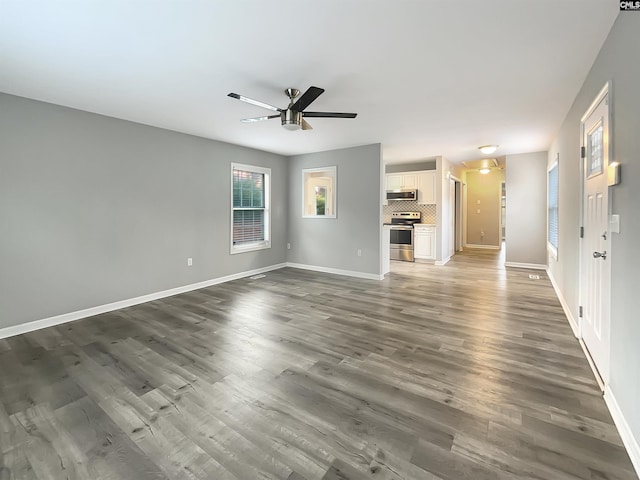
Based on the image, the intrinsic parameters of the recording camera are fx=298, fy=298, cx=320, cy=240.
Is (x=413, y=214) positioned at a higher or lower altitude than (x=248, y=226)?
higher

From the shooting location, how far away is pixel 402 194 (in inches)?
300

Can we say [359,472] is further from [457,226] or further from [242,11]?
[457,226]

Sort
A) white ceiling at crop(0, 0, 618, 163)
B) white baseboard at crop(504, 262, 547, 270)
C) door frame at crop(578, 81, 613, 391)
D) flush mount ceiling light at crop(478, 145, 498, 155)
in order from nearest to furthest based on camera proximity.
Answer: white ceiling at crop(0, 0, 618, 163) < door frame at crop(578, 81, 613, 391) < flush mount ceiling light at crop(478, 145, 498, 155) < white baseboard at crop(504, 262, 547, 270)

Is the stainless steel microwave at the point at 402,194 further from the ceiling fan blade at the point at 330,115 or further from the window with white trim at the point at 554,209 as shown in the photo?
the ceiling fan blade at the point at 330,115

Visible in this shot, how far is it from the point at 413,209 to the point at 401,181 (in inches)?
32.1

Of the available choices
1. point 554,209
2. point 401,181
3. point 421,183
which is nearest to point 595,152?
point 554,209

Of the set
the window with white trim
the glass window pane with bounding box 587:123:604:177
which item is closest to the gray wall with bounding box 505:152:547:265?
the window with white trim

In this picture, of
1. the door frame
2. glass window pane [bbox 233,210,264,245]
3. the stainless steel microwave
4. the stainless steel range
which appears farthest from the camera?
the stainless steel range

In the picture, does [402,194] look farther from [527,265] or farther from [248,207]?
[248,207]

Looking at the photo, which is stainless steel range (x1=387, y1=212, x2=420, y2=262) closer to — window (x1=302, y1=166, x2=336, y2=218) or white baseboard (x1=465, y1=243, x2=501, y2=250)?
window (x1=302, y1=166, x2=336, y2=218)

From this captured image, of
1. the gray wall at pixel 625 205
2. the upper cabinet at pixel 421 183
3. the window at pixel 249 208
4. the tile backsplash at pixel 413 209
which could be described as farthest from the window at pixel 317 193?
the gray wall at pixel 625 205

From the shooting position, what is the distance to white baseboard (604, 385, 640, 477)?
1.48m

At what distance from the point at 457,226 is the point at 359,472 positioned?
9031 millimetres

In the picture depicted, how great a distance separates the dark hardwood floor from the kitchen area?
11.9ft
